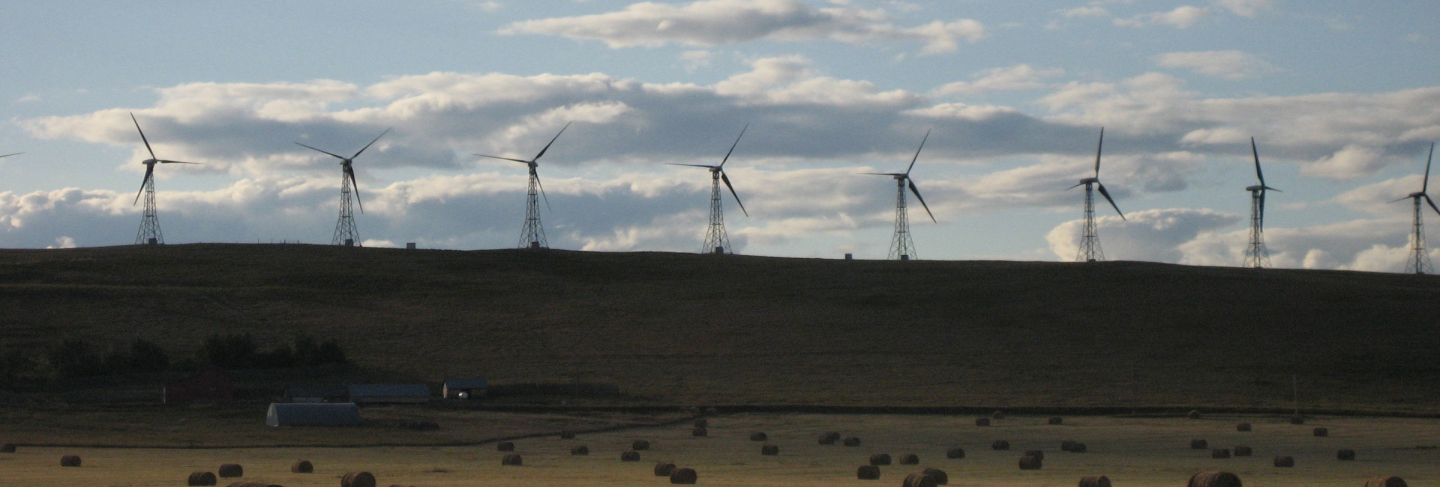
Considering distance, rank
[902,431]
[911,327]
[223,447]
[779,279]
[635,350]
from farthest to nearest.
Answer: [779,279], [911,327], [635,350], [902,431], [223,447]

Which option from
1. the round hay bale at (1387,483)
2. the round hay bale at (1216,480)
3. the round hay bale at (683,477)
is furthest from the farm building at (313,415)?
the round hay bale at (1387,483)

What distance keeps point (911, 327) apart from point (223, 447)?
5523cm

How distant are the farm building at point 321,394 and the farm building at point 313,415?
8958 millimetres

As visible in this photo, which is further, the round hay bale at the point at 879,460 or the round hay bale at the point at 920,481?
the round hay bale at the point at 879,460

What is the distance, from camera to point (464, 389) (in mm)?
70875

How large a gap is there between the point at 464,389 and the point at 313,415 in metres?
13.4

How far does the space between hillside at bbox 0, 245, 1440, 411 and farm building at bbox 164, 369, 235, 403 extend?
1114cm

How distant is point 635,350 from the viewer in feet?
287

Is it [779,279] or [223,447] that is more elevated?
[779,279]

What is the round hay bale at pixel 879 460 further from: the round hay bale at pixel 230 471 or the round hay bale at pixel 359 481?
the round hay bale at pixel 230 471

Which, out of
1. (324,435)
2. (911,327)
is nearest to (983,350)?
(911,327)

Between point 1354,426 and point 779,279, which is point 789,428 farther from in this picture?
point 779,279

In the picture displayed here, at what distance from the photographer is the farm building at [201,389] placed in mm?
65688

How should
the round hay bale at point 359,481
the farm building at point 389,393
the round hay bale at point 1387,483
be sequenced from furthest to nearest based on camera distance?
the farm building at point 389,393 → the round hay bale at point 359,481 → the round hay bale at point 1387,483
